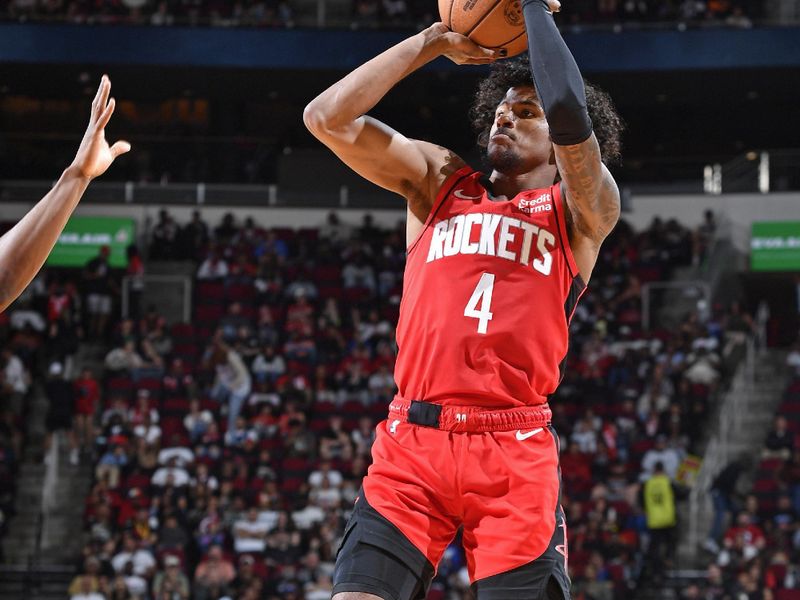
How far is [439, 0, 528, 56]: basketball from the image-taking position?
14.4 feet

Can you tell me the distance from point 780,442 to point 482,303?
13.3 m

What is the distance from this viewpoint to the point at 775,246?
69.0 ft

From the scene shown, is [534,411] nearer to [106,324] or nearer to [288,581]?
[288,581]

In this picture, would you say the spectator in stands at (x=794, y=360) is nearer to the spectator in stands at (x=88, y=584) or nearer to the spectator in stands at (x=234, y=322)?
the spectator in stands at (x=234, y=322)

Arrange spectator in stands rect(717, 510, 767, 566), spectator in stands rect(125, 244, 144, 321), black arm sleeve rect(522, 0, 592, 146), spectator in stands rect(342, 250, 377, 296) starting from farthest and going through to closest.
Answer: spectator in stands rect(342, 250, 377, 296) → spectator in stands rect(125, 244, 144, 321) → spectator in stands rect(717, 510, 767, 566) → black arm sleeve rect(522, 0, 592, 146)

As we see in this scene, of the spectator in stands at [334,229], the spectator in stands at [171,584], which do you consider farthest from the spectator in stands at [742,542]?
the spectator in stands at [334,229]

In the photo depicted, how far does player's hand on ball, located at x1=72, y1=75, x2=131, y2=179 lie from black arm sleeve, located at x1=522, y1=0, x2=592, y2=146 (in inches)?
55.3

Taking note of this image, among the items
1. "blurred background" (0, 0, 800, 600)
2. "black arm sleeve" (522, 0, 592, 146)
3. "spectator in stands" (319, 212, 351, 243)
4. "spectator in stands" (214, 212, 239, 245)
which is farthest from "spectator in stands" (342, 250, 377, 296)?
"black arm sleeve" (522, 0, 592, 146)

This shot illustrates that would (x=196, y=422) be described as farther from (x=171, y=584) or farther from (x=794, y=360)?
(x=794, y=360)

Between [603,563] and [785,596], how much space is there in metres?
2.03

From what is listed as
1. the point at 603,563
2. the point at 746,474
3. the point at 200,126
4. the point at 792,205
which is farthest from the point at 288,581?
the point at 200,126

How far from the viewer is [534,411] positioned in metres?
4.19

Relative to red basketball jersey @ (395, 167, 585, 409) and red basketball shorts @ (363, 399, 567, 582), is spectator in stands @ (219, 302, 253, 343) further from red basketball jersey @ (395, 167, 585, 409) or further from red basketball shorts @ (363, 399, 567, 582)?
red basketball shorts @ (363, 399, 567, 582)

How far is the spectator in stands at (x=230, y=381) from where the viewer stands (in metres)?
17.0
